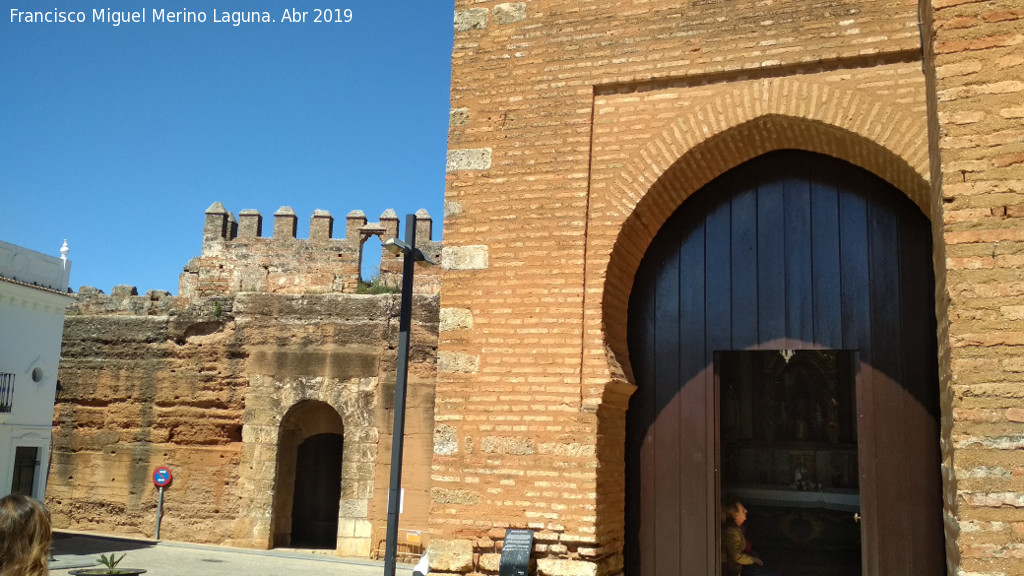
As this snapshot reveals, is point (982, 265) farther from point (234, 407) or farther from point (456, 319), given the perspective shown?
point (234, 407)

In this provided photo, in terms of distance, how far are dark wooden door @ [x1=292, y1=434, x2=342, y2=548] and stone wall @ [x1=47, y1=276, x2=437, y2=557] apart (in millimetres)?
1957

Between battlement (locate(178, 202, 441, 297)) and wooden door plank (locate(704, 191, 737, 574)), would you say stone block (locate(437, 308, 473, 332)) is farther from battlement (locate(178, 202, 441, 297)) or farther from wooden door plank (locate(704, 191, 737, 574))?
battlement (locate(178, 202, 441, 297))

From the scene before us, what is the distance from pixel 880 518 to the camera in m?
5.34

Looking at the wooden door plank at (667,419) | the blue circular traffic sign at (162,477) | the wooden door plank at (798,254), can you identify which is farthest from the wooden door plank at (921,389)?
the blue circular traffic sign at (162,477)

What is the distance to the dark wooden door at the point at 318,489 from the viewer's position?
15836 millimetres

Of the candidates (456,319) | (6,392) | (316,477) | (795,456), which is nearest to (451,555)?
(456,319)

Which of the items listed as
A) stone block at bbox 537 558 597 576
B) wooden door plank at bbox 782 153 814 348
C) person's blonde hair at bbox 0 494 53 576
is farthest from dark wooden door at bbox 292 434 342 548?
person's blonde hair at bbox 0 494 53 576

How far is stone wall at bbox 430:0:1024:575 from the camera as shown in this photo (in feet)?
17.6

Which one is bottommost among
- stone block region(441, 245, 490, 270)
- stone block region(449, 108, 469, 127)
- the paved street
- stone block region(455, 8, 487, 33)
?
the paved street

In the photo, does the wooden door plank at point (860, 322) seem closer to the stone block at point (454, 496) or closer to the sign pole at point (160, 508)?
the stone block at point (454, 496)

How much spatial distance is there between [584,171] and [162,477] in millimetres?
10895

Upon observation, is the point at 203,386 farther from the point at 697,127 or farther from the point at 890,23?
the point at 890,23

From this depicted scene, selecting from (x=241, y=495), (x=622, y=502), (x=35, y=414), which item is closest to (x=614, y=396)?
(x=622, y=502)

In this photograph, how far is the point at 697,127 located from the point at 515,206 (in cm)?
136
